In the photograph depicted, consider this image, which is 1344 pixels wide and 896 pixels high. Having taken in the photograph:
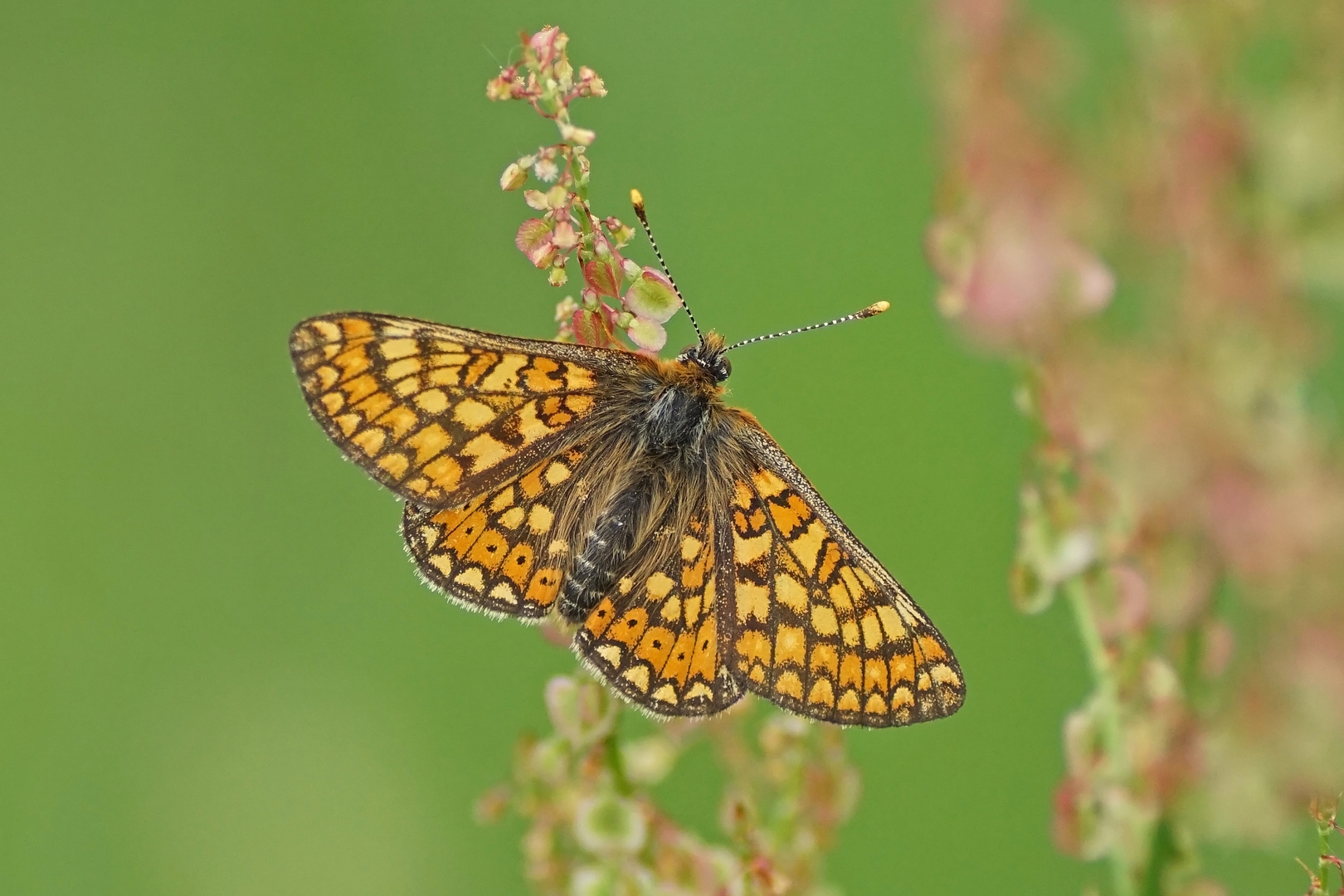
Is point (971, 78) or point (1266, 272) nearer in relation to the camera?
point (1266, 272)

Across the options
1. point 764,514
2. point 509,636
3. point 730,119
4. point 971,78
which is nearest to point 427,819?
point 509,636

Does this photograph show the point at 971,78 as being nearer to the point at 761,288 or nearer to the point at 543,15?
the point at 761,288

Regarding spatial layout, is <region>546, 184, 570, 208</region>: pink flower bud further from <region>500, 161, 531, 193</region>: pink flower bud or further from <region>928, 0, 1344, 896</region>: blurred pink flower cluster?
<region>928, 0, 1344, 896</region>: blurred pink flower cluster

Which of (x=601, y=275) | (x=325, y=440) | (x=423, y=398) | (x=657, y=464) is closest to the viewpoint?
(x=601, y=275)

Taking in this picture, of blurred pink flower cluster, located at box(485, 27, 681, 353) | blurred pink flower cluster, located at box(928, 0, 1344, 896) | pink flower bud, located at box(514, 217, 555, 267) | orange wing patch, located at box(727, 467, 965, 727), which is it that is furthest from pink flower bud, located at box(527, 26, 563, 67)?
orange wing patch, located at box(727, 467, 965, 727)

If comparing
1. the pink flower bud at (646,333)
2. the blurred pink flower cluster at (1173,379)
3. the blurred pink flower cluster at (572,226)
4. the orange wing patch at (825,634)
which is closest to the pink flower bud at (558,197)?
the blurred pink flower cluster at (572,226)

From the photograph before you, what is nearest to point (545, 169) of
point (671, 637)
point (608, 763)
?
point (608, 763)

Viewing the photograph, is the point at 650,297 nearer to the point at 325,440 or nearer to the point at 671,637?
the point at 671,637
